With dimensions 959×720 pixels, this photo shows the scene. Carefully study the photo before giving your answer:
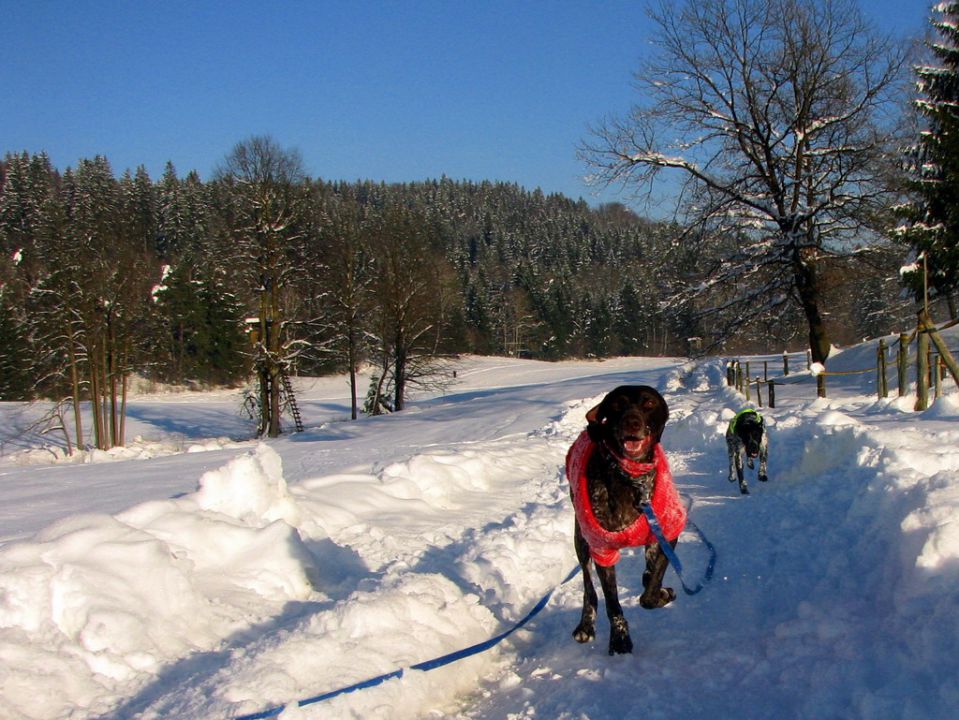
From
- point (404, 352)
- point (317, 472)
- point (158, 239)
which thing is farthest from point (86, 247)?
point (158, 239)

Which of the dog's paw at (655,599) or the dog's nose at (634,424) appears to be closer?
the dog's nose at (634,424)

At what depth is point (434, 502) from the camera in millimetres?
8594

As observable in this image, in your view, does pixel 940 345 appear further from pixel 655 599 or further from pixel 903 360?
pixel 655 599

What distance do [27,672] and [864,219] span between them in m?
21.8

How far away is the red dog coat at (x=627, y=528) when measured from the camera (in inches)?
154

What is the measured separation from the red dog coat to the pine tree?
1982cm

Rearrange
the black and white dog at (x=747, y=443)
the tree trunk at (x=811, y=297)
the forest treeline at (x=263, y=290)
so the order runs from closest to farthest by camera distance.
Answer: the black and white dog at (x=747, y=443) → the tree trunk at (x=811, y=297) → the forest treeline at (x=263, y=290)

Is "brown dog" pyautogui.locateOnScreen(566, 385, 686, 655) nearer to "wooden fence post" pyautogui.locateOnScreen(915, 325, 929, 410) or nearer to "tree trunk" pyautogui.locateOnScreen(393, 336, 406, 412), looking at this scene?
"wooden fence post" pyautogui.locateOnScreen(915, 325, 929, 410)

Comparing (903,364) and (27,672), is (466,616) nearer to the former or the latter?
(27,672)

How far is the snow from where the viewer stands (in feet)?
10.3

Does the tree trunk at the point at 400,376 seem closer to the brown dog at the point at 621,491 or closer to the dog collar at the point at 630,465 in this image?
the brown dog at the point at 621,491

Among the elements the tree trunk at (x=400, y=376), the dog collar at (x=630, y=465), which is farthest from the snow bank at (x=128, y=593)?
the tree trunk at (x=400, y=376)

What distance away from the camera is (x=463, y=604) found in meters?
4.49

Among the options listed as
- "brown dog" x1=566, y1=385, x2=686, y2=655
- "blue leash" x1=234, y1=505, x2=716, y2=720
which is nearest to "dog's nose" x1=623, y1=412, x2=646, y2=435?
"brown dog" x1=566, y1=385, x2=686, y2=655
